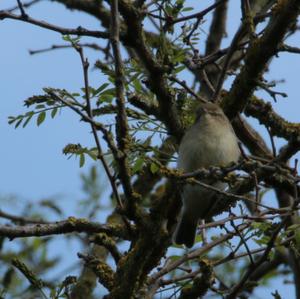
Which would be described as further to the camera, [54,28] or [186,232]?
[186,232]

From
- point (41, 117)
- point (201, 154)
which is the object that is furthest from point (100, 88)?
point (201, 154)

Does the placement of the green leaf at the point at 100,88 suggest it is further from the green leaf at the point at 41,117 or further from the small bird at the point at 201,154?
the small bird at the point at 201,154

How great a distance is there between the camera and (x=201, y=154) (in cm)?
542

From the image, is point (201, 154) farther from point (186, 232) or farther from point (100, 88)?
point (100, 88)

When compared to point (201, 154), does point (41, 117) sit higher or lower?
lower

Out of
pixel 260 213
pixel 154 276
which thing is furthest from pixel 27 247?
pixel 260 213

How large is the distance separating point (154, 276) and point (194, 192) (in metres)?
1.13

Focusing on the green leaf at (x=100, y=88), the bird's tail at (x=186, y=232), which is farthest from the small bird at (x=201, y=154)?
the green leaf at (x=100, y=88)

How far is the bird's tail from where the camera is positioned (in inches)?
204

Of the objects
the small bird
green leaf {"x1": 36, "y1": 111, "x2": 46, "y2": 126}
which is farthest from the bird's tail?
green leaf {"x1": 36, "y1": 111, "x2": 46, "y2": 126}

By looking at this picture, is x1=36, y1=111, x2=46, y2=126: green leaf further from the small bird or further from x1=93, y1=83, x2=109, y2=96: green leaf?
the small bird

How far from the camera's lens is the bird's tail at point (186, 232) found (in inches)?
204

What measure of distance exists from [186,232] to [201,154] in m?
0.54

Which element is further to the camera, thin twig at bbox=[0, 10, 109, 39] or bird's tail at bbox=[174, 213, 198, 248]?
bird's tail at bbox=[174, 213, 198, 248]
